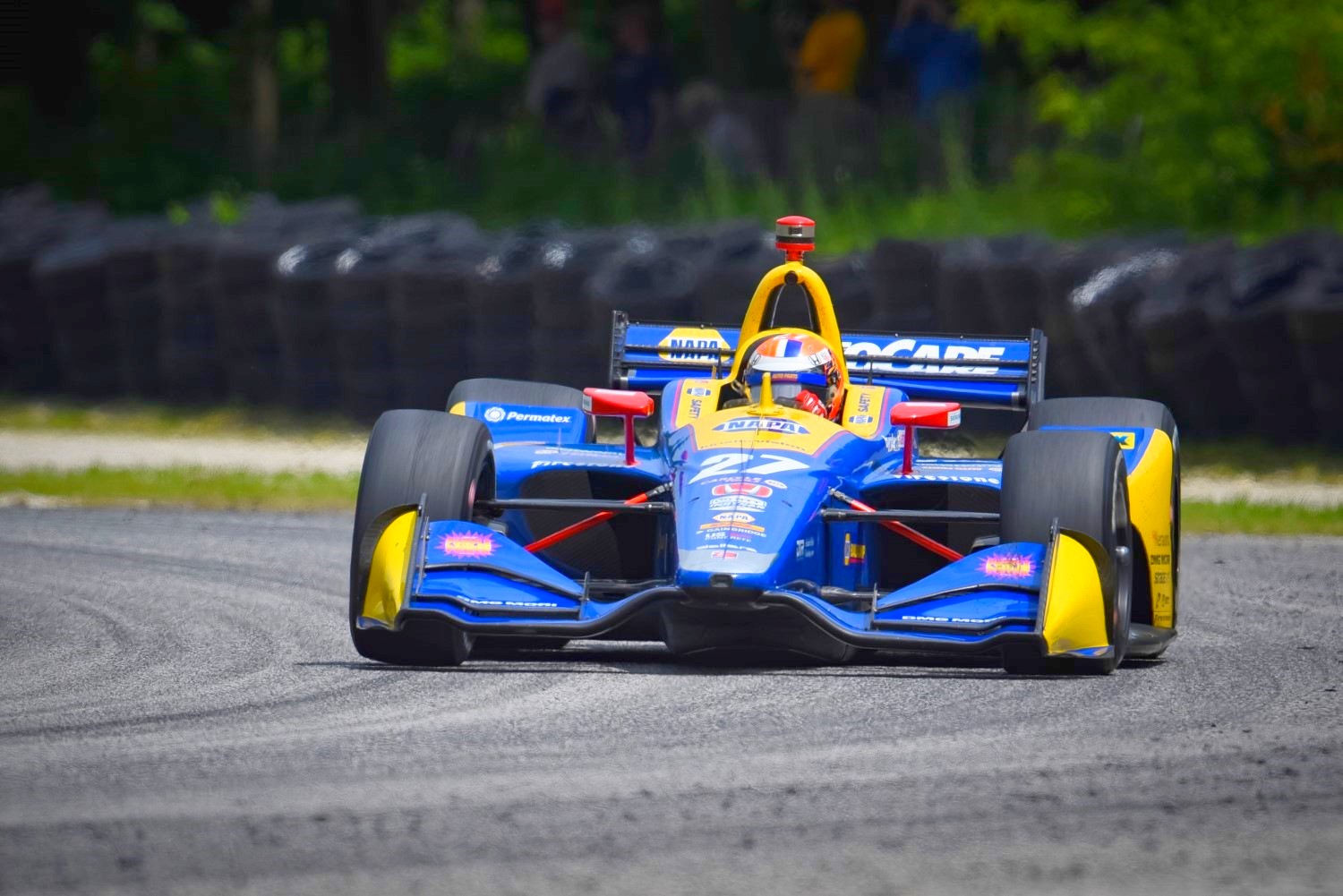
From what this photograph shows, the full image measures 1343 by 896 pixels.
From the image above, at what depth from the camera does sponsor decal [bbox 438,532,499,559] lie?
8070 millimetres

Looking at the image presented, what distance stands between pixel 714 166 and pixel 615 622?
15166 millimetres

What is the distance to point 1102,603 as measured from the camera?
25.6 ft

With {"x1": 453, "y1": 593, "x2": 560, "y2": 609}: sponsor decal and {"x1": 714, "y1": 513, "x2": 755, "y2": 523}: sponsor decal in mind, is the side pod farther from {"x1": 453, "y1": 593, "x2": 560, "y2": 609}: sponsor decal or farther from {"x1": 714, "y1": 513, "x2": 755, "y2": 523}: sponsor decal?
{"x1": 453, "y1": 593, "x2": 560, "y2": 609}: sponsor decal

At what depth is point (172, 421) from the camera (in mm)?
18438

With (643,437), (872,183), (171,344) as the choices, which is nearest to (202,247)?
(171,344)

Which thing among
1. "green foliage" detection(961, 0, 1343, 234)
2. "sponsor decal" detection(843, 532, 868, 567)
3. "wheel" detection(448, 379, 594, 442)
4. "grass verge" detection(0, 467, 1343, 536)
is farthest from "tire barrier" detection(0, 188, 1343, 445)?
"sponsor decal" detection(843, 532, 868, 567)

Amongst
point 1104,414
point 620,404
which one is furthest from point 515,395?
point 1104,414

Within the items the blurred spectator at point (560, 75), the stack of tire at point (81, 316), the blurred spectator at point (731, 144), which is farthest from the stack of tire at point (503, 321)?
the blurred spectator at point (560, 75)

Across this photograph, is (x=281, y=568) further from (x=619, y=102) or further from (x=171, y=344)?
(x=619, y=102)

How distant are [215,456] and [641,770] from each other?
36.4ft

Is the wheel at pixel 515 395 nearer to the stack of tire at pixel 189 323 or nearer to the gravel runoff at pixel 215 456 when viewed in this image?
the gravel runoff at pixel 215 456

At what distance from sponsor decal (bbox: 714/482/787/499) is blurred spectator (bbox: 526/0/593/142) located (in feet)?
54.8

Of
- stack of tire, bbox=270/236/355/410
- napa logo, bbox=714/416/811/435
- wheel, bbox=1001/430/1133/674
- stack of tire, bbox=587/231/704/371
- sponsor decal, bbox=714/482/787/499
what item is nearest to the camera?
wheel, bbox=1001/430/1133/674

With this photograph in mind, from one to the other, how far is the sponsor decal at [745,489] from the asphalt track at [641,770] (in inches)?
23.7
